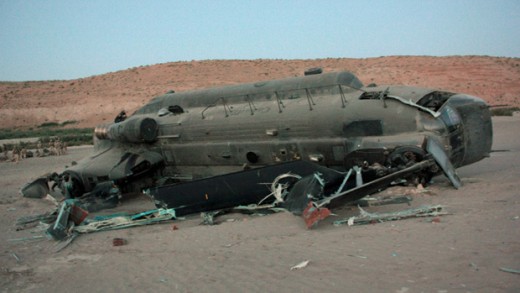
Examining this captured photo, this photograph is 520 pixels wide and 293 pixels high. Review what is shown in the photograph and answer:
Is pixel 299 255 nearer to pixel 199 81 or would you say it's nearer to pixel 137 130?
pixel 137 130

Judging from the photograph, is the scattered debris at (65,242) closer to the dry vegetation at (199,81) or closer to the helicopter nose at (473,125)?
the helicopter nose at (473,125)

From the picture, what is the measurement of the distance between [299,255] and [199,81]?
206 feet

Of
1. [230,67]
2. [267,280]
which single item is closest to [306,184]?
[267,280]

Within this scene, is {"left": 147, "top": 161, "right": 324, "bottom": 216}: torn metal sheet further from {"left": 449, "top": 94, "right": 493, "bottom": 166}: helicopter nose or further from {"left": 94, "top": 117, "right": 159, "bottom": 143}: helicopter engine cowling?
{"left": 94, "top": 117, "right": 159, "bottom": 143}: helicopter engine cowling

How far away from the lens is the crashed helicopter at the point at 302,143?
8188mm

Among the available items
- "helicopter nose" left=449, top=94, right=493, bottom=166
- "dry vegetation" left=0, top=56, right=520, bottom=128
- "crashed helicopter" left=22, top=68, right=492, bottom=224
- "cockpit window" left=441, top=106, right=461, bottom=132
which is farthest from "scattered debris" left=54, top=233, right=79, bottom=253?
"dry vegetation" left=0, top=56, right=520, bottom=128

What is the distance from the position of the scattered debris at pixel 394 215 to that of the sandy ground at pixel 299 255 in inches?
7.7

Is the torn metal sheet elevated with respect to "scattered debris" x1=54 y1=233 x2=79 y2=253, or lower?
elevated

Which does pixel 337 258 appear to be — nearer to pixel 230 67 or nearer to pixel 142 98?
pixel 142 98

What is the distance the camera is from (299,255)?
19.6 feet

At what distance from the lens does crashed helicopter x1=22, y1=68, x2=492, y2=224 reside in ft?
26.9

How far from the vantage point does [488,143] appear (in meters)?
9.52

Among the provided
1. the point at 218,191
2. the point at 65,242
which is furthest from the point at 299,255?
the point at 65,242

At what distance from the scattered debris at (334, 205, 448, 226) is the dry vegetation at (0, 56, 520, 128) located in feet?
142
